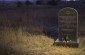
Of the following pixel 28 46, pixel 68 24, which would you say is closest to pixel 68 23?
pixel 68 24

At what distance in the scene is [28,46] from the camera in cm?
1270

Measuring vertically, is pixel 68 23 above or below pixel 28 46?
above

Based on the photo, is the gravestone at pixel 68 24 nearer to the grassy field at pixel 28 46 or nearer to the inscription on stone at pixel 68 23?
the inscription on stone at pixel 68 23

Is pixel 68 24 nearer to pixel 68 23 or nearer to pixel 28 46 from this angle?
pixel 68 23

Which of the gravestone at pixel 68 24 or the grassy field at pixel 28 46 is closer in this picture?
the grassy field at pixel 28 46

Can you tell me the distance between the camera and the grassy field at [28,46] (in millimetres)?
11266

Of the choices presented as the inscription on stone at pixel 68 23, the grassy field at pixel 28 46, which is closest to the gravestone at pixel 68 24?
the inscription on stone at pixel 68 23

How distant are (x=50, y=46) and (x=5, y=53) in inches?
119

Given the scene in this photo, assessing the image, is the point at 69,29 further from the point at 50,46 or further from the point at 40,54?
the point at 40,54

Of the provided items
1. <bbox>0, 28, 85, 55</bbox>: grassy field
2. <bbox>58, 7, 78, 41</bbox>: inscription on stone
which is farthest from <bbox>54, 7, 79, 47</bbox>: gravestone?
<bbox>0, 28, 85, 55</bbox>: grassy field

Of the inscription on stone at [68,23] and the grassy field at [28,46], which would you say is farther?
the inscription on stone at [68,23]

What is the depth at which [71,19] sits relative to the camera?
13773 mm

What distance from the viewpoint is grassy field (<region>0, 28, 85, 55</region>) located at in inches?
444

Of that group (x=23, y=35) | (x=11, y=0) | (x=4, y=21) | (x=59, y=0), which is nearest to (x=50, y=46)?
(x=23, y=35)
